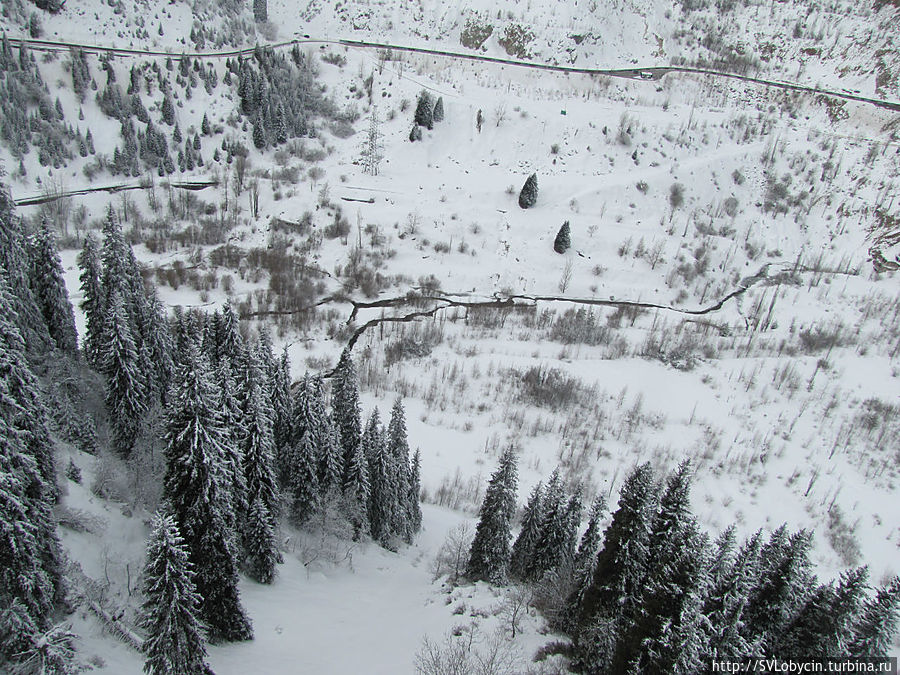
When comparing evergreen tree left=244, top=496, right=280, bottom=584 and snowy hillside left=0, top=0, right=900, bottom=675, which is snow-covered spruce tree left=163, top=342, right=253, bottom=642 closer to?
evergreen tree left=244, top=496, right=280, bottom=584

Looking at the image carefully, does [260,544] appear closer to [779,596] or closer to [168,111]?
[779,596]

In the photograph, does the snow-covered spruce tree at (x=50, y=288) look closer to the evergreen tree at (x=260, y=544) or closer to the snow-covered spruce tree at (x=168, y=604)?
the evergreen tree at (x=260, y=544)

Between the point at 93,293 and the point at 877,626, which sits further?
the point at 93,293

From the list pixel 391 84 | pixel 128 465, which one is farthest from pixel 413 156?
pixel 128 465

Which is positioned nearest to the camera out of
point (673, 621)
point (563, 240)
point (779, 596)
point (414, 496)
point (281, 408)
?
point (673, 621)

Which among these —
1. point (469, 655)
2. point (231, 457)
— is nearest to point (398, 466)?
point (469, 655)

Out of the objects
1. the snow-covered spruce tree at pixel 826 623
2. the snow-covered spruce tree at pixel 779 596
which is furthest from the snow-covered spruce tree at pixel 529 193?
the snow-covered spruce tree at pixel 826 623
